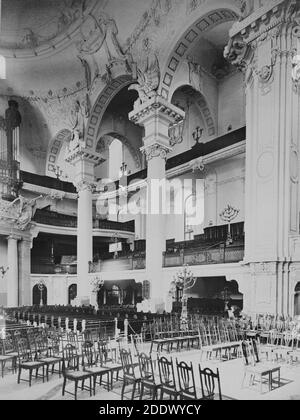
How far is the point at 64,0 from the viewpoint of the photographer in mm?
22781

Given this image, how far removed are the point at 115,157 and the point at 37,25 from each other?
1366 centimetres

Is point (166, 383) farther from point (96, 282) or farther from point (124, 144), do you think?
point (124, 144)

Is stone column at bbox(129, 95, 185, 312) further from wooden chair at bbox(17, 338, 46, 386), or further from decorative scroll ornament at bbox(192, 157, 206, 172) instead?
wooden chair at bbox(17, 338, 46, 386)

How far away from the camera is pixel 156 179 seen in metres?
18.4

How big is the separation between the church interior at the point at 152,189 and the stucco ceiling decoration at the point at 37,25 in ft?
0.26

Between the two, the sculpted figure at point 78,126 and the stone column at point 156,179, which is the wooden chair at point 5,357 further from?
the sculpted figure at point 78,126

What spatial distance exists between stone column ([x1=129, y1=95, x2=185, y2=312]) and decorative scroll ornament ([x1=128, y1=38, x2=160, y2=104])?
440mm

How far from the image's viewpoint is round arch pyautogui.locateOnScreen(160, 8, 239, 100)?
55.4 ft

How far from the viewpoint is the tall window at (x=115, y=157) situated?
114ft

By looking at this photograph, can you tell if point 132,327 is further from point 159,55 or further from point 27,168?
point 27,168

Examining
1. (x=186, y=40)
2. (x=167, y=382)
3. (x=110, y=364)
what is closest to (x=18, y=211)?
(x=186, y=40)

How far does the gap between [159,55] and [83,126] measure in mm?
7510

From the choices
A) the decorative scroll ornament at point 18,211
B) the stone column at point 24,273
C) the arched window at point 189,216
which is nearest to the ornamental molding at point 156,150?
the arched window at point 189,216
